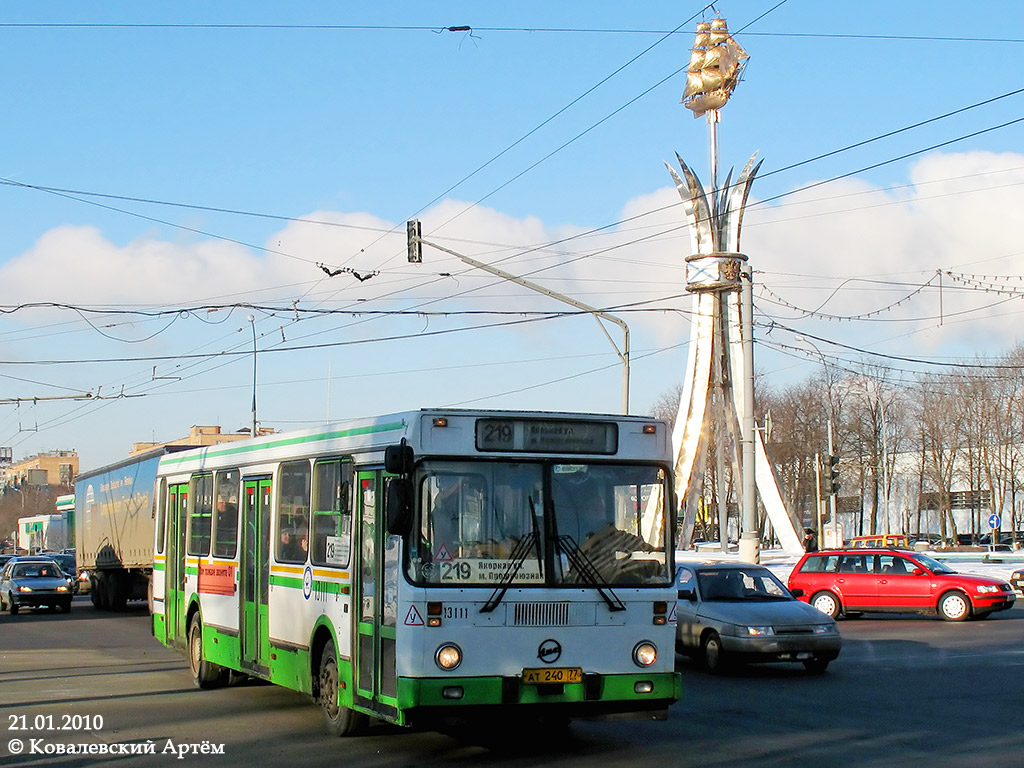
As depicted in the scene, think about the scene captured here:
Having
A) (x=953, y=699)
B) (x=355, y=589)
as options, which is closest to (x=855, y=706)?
(x=953, y=699)

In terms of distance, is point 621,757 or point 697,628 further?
point 697,628

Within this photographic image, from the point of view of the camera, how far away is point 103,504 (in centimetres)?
3609

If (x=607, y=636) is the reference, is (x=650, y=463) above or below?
above

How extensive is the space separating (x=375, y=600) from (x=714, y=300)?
4242 centimetres

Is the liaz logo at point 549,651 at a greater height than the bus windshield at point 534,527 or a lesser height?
lesser

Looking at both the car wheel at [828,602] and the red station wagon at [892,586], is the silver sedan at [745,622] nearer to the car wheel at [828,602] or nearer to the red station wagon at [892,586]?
the red station wagon at [892,586]

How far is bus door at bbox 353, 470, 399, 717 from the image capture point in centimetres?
960

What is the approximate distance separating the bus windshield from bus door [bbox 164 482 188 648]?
6849mm

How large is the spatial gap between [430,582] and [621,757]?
6.72ft

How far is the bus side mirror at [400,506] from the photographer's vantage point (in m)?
9.10

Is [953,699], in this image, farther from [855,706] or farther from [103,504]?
[103,504]

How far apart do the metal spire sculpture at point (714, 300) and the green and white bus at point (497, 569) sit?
33936 millimetres

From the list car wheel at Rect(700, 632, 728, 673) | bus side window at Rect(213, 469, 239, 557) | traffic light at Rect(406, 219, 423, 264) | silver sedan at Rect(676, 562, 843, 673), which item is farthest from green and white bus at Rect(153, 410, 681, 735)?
traffic light at Rect(406, 219, 423, 264)

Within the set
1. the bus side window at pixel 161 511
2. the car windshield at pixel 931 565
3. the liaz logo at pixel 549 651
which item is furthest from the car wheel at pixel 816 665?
the car windshield at pixel 931 565
